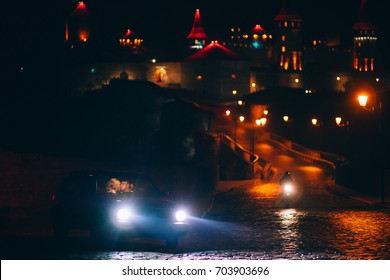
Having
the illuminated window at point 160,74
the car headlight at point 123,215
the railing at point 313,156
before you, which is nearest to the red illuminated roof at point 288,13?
the illuminated window at point 160,74

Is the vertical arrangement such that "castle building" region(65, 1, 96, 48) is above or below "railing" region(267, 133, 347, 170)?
above

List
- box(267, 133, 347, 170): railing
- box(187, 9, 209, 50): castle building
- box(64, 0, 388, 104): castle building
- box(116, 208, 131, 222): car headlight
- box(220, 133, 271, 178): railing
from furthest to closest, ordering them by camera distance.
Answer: box(187, 9, 209, 50): castle building → box(64, 0, 388, 104): castle building → box(267, 133, 347, 170): railing → box(220, 133, 271, 178): railing → box(116, 208, 131, 222): car headlight

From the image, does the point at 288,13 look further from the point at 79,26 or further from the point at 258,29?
the point at 79,26

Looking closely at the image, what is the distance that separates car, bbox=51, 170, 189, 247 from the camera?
15.6m

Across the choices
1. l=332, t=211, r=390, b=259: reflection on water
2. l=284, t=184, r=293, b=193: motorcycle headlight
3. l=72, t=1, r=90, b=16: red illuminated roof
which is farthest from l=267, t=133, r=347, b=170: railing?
l=72, t=1, r=90, b=16: red illuminated roof

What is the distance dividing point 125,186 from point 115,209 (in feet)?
4.26

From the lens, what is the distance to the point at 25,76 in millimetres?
100000

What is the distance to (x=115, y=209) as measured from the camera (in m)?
15.7

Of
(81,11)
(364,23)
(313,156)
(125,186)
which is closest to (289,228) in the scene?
(125,186)

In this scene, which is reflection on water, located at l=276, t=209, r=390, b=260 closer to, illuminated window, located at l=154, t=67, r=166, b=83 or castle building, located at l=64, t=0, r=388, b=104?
castle building, located at l=64, t=0, r=388, b=104

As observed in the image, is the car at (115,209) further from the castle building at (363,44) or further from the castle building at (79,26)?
the castle building at (363,44)

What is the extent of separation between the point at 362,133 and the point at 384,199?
5910 centimetres
